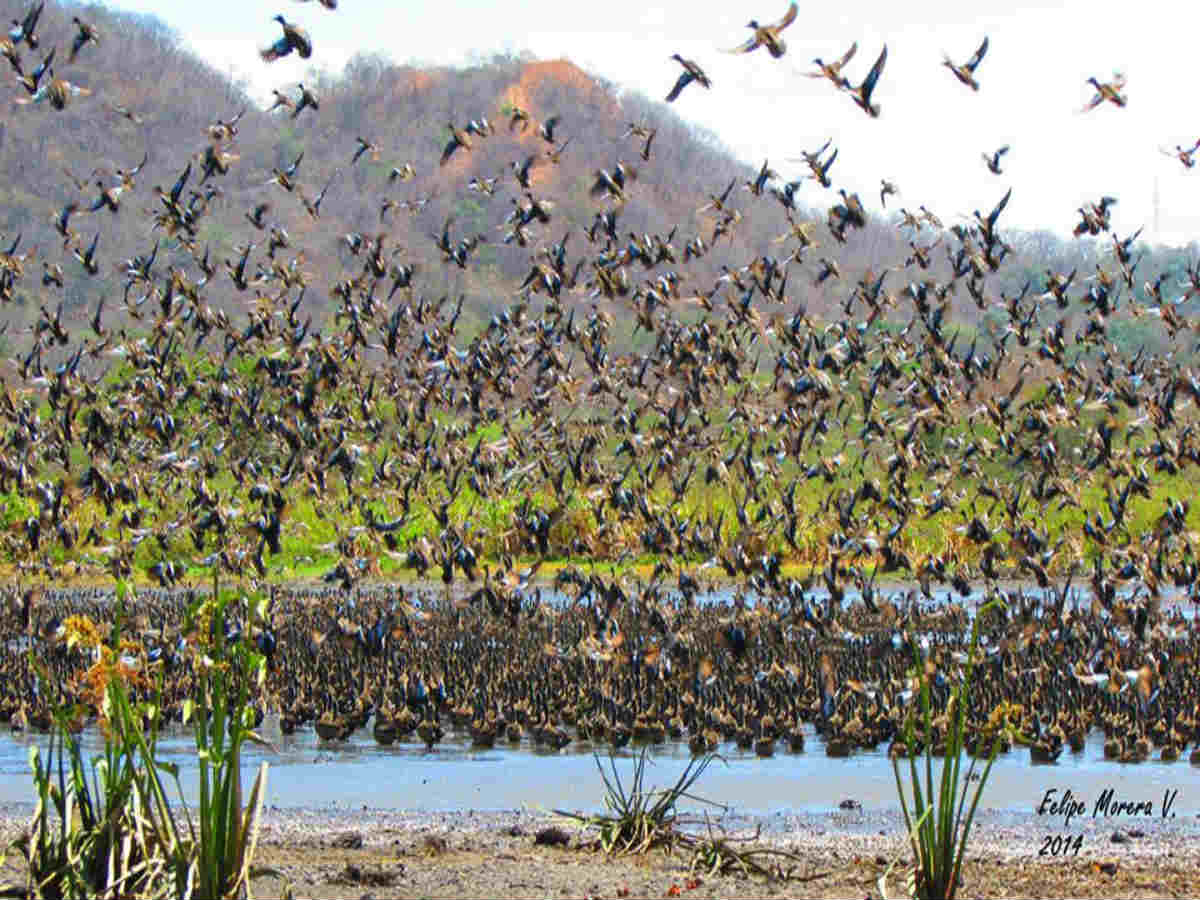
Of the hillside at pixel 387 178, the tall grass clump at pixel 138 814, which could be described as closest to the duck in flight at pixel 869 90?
the tall grass clump at pixel 138 814

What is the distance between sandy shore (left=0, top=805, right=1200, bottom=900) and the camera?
982 centimetres

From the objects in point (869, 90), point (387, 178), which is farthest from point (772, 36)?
point (387, 178)

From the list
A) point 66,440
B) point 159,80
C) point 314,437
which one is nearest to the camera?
point 66,440

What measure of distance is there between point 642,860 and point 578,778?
5.59 m

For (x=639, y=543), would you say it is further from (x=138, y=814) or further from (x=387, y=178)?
(x=387, y=178)

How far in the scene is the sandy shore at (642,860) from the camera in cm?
982

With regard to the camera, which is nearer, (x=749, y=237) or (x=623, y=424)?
(x=623, y=424)

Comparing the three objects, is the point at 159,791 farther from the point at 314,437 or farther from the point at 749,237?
the point at 749,237

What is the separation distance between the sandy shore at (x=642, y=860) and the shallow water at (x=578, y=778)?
0.54 m

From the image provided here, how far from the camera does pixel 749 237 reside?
120m

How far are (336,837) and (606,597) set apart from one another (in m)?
12.1

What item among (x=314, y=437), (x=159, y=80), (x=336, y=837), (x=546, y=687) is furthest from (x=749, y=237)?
(x=336, y=837)

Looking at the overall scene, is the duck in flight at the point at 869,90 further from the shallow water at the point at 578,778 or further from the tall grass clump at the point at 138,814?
the tall grass clump at the point at 138,814

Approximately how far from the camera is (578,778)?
1614cm
